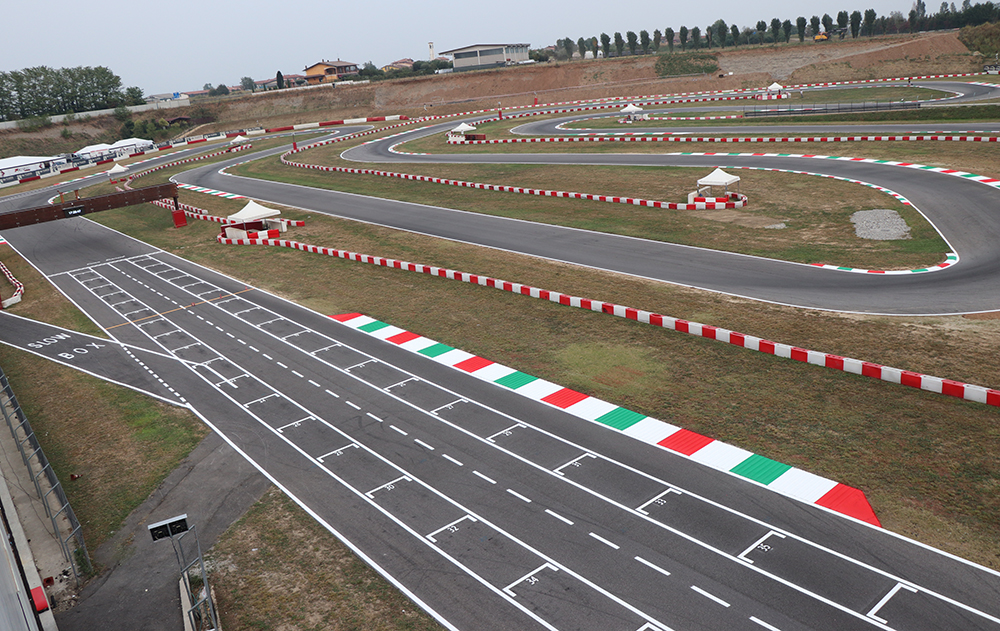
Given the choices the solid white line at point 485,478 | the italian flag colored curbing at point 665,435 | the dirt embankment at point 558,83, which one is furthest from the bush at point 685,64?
the solid white line at point 485,478

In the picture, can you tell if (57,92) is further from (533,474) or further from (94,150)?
(533,474)

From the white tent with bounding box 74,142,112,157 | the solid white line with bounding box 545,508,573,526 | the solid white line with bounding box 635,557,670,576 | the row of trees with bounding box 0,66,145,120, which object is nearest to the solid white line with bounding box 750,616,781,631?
the solid white line with bounding box 635,557,670,576

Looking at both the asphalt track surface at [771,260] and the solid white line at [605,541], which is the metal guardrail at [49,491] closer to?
the solid white line at [605,541]

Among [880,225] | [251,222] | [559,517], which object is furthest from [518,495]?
[251,222]

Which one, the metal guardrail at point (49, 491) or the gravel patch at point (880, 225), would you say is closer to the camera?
the metal guardrail at point (49, 491)

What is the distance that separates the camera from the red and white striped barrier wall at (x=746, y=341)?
1783cm

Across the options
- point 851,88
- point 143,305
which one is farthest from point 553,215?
point 851,88

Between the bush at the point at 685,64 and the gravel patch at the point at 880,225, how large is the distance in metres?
85.0

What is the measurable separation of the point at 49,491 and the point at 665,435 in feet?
46.5

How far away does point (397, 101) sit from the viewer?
12200 cm

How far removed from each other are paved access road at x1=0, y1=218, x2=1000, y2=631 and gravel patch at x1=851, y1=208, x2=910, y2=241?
20460 millimetres

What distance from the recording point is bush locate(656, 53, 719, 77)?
11094 cm

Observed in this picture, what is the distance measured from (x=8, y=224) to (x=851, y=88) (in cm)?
8468

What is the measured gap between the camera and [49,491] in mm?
14945
